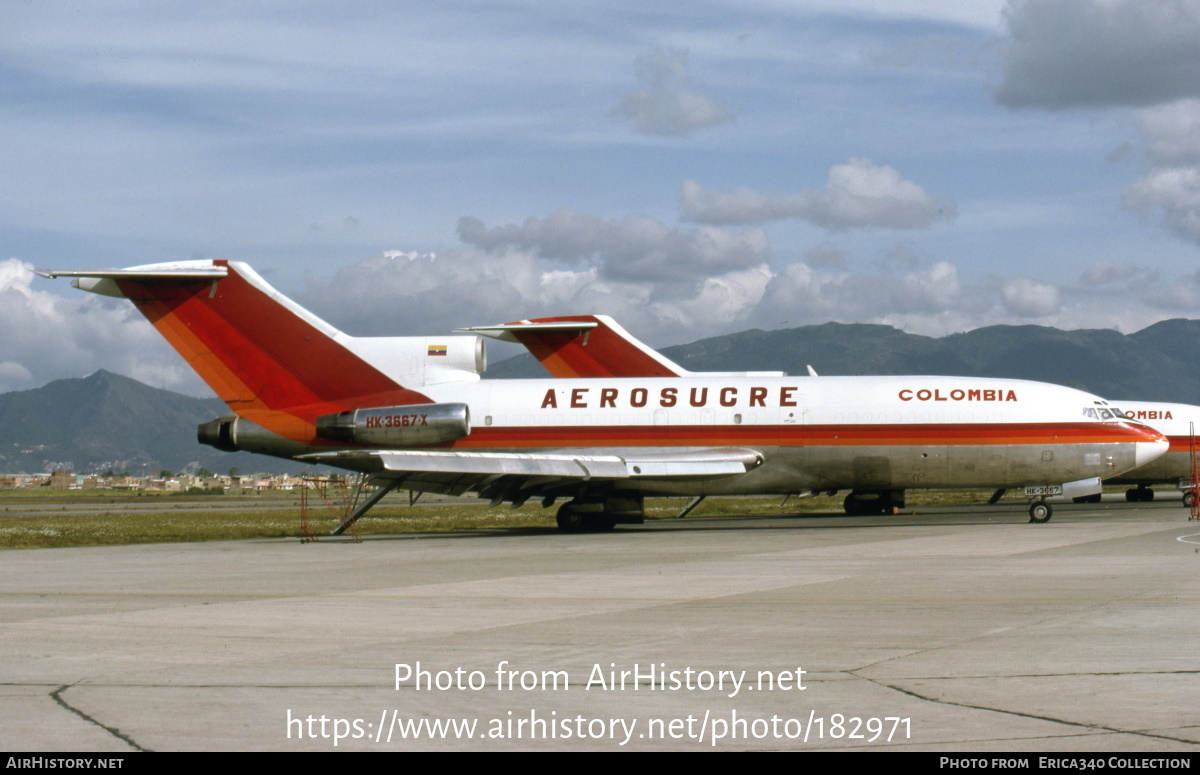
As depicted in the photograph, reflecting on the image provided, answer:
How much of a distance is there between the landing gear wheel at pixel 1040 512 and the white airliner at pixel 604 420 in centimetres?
12

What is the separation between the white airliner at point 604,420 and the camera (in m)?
33.8

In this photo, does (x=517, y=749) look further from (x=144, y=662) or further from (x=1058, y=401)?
(x=1058, y=401)

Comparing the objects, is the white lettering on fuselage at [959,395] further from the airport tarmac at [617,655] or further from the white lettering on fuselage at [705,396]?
the airport tarmac at [617,655]

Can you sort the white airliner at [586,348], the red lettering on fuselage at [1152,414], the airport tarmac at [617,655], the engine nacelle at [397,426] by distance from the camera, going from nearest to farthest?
the airport tarmac at [617,655] → the engine nacelle at [397,426] → the white airliner at [586,348] → the red lettering on fuselage at [1152,414]

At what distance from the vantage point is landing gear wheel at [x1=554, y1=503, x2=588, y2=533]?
1372 inches

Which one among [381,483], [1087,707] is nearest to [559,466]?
[381,483]

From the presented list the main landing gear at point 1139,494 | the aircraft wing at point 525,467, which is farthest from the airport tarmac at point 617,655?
the main landing gear at point 1139,494

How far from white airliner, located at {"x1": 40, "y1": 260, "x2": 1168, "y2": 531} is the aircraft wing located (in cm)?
8

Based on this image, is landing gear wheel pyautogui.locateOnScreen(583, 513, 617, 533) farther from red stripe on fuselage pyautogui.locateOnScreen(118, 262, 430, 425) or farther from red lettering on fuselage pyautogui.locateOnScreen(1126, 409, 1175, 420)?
red lettering on fuselage pyautogui.locateOnScreen(1126, 409, 1175, 420)

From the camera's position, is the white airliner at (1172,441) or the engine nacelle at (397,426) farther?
the white airliner at (1172,441)

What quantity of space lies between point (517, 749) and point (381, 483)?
84.1 feet

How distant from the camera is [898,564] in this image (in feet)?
68.0

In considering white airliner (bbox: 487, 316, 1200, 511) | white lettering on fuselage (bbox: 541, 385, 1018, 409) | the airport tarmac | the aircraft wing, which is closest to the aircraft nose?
white lettering on fuselage (bbox: 541, 385, 1018, 409)
